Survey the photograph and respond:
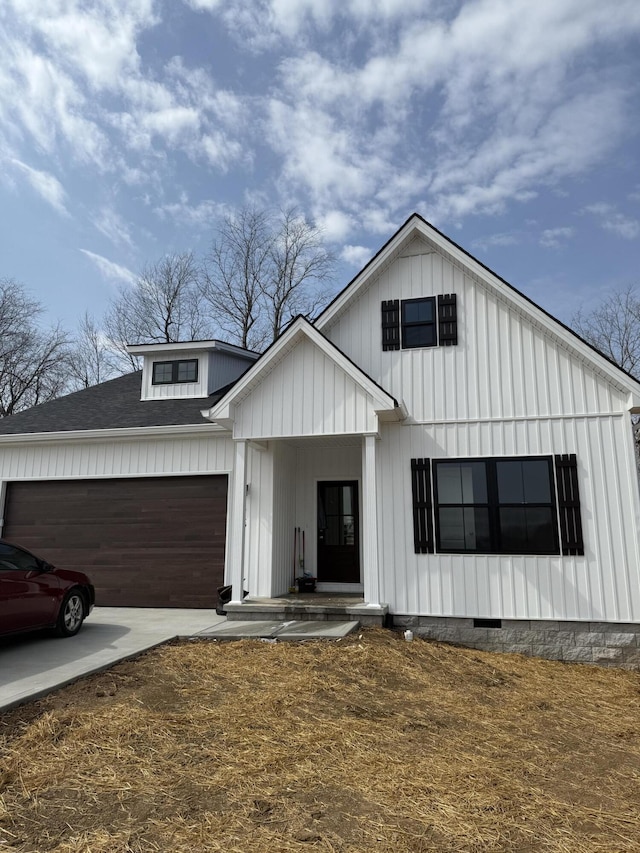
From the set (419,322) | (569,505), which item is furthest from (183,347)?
(569,505)

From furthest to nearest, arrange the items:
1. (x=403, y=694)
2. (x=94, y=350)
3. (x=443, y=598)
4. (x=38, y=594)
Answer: (x=94, y=350)
(x=443, y=598)
(x=38, y=594)
(x=403, y=694)

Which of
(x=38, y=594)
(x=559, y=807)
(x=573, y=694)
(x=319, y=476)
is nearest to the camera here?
(x=559, y=807)

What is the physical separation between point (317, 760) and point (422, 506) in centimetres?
476

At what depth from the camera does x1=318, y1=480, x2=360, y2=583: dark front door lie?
378 inches

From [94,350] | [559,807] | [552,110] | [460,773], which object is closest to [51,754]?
[460,773]

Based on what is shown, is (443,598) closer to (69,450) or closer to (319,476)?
(319,476)

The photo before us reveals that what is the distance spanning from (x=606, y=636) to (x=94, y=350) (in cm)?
2607

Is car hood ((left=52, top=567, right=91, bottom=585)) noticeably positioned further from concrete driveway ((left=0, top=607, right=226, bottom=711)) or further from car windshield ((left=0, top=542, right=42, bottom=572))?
concrete driveway ((left=0, top=607, right=226, bottom=711))

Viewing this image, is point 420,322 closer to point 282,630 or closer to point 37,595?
point 282,630

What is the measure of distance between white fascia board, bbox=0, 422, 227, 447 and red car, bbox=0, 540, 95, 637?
3362mm

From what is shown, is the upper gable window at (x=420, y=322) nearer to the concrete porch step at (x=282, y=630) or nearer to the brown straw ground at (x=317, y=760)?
the concrete porch step at (x=282, y=630)

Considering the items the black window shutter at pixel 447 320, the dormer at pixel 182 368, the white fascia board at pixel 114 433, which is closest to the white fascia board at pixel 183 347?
the dormer at pixel 182 368

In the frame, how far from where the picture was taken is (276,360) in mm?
8461

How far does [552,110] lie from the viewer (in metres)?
8.64
